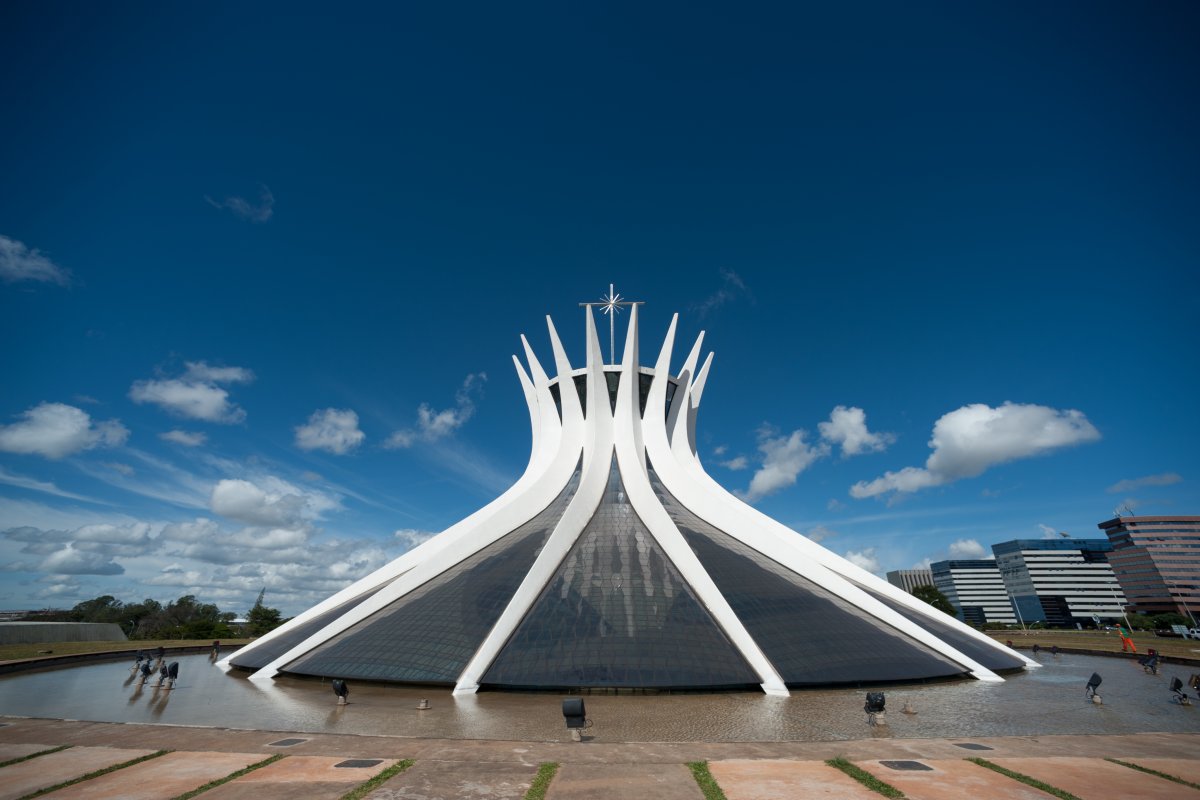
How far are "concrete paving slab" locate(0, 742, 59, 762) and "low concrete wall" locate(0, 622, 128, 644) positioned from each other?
3265 centimetres

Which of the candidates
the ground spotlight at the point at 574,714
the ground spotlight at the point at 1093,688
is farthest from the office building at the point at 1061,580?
the ground spotlight at the point at 574,714

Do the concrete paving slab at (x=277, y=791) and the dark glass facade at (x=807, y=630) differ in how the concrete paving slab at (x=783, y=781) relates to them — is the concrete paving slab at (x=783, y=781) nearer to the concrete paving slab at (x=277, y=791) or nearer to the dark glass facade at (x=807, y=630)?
the concrete paving slab at (x=277, y=791)

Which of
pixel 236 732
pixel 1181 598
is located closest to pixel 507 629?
pixel 236 732

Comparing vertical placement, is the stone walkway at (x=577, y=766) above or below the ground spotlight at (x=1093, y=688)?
Answer: below

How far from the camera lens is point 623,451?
2738cm

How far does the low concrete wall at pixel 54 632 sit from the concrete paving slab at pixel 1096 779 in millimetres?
48652

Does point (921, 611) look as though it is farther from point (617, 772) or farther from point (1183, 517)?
point (1183, 517)

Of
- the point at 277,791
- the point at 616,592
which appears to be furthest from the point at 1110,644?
the point at 277,791

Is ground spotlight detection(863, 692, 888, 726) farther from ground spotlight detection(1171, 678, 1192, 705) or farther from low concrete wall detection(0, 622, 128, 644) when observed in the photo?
low concrete wall detection(0, 622, 128, 644)

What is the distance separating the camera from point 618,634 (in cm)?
1716

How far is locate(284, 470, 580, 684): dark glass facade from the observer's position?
16.8 m

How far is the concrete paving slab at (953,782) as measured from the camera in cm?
748

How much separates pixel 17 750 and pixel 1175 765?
21.2m

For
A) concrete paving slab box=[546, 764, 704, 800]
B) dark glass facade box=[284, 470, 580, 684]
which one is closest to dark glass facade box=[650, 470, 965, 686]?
dark glass facade box=[284, 470, 580, 684]
